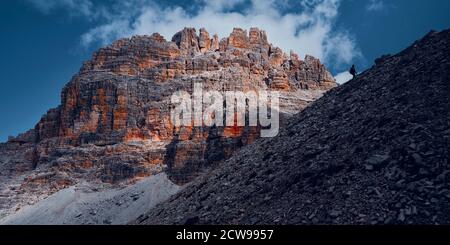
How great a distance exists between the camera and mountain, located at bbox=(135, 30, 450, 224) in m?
16.3

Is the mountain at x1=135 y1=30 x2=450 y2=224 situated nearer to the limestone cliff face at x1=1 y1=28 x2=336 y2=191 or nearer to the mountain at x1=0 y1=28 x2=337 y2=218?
the mountain at x1=0 y1=28 x2=337 y2=218

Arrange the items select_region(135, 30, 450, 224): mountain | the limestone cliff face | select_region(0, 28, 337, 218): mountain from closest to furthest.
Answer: select_region(135, 30, 450, 224): mountain, select_region(0, 28, 337, 218): mountain, the limestone cliff face

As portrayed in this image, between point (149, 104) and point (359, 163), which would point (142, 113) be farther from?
point (359, 163)

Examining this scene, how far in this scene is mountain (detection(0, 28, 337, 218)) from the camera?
8762 cm

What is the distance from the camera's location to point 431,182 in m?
16.0

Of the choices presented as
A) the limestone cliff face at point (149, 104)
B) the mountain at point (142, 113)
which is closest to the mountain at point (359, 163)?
the mountain at point (142, 113)

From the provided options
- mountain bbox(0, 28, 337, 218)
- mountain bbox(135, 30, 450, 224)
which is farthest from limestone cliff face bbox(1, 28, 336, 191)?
mountain bbox(135, 30, 450, 224)

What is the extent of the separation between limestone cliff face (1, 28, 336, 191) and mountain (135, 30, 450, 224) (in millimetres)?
48683

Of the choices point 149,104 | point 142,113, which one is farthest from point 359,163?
point 149,104

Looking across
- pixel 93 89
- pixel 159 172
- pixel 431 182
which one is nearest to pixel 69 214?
pixel 159 172

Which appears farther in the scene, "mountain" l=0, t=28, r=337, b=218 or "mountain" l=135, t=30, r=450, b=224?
"mountain" l=0, t=28, r=337, b=218

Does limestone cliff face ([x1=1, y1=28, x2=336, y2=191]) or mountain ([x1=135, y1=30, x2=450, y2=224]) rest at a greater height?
limestone cliff face ([x1=1, y1=28, x2=336, y2=191])

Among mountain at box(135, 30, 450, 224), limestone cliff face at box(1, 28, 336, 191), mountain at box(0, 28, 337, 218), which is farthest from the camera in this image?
limestone cliff face at box(1, 28, 336, 191)

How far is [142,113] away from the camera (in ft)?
344
